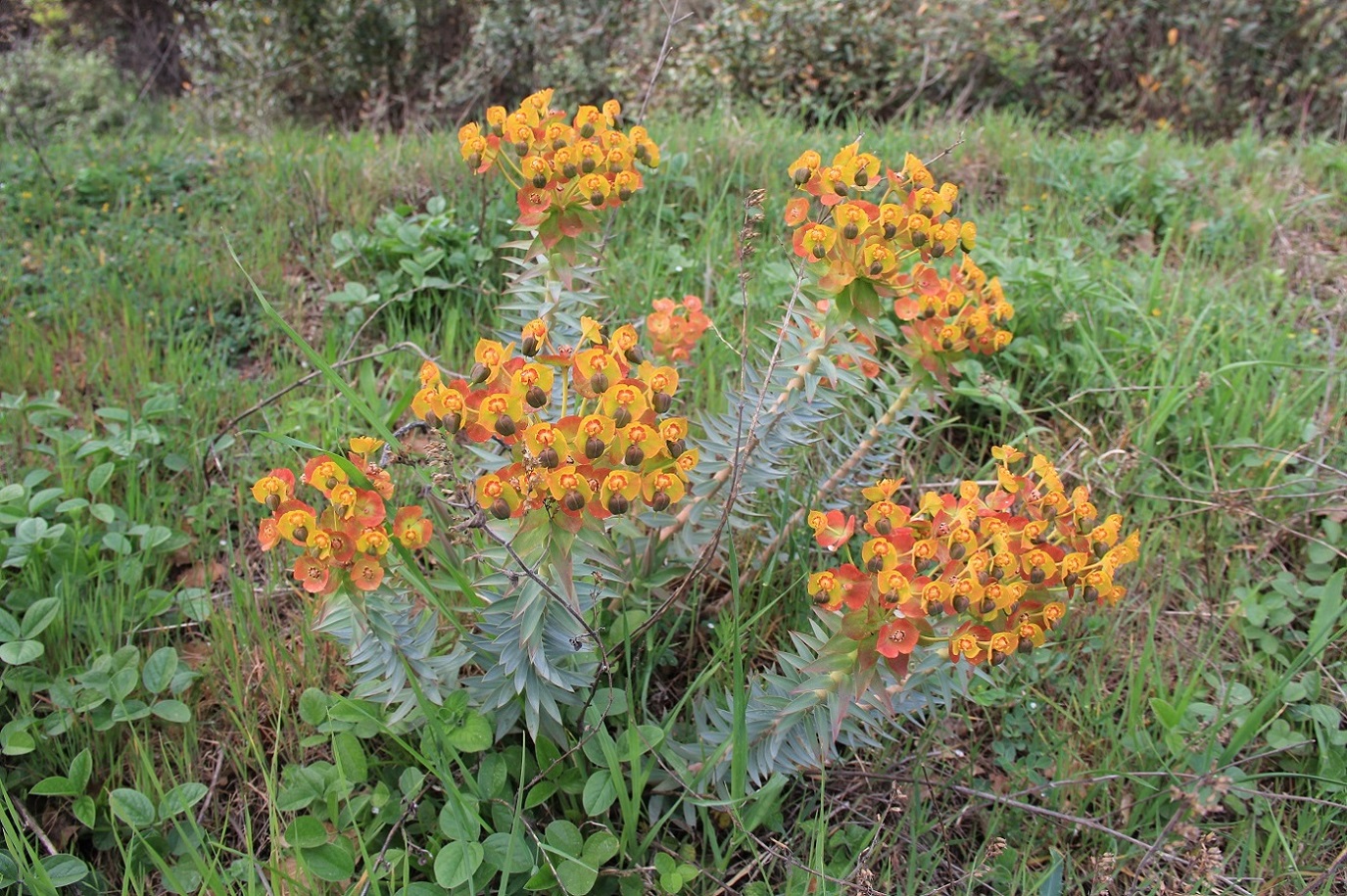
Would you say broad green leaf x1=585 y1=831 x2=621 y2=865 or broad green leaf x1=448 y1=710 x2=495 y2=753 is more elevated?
broad green leaf x1=448 y1=710 x2=495 y2=753

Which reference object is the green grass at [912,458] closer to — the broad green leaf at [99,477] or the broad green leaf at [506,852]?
the broad green leaf at [99,477]

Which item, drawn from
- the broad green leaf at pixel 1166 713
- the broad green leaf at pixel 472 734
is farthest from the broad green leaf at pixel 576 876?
the broad green leaf at pixel 1166 713

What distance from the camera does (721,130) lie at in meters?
3.95

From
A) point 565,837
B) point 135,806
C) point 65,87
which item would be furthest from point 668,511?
point 65,87

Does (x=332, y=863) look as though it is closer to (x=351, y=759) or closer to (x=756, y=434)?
(x=351, y=759)

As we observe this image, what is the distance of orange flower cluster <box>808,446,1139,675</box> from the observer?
4.58 feet

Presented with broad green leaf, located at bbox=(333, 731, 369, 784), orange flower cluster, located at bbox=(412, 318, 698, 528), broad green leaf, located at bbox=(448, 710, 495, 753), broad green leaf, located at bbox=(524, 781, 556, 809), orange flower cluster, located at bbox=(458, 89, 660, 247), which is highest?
orange flower cluster, located at bbox=(458, 89, 660, 247)

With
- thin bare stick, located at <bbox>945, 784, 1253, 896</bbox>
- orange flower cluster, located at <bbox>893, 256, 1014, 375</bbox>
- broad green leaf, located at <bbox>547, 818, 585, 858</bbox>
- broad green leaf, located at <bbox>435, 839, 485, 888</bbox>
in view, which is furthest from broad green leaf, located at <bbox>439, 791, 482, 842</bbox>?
orange flower cluster, located at <bbox>893, 256, 1014, 375</bbox>

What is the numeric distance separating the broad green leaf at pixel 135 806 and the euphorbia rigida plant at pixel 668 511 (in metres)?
0.45

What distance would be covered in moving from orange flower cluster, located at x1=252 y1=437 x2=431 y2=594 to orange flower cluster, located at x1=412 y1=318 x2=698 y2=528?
0.17 metres

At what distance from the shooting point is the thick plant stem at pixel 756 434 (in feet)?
5.77

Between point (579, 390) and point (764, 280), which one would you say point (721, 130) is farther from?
point (579, 390)

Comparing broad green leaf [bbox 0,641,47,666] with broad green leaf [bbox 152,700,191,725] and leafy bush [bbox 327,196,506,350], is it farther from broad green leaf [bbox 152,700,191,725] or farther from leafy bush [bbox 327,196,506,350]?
leafy bush [bbox 327,196,506,350]

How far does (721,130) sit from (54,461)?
275 cm
